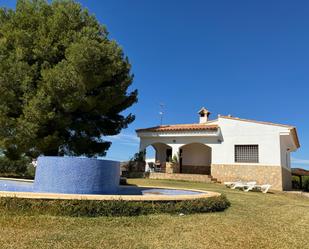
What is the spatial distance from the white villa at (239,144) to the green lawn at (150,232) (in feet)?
47.4

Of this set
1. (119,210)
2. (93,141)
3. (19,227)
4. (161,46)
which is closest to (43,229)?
(19,227)

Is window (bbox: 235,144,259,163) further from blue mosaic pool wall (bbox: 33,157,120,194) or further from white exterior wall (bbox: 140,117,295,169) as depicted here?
blue mosaic pool wall (bbox: 33,157,120,194)

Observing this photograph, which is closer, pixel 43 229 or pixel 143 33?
pixel 43 229

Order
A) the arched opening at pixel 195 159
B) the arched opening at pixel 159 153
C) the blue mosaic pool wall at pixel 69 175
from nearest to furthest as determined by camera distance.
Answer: the blue mosaic pool wall at pixel 69 175 < the arched opening at pixel 195 159 < the arched opening at pixel 159 153

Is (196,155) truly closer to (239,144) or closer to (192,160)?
(192,160)

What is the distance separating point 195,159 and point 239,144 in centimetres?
609

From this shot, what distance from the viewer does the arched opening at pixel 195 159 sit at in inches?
1070

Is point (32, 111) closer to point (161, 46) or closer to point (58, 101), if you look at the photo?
point (58, 101)

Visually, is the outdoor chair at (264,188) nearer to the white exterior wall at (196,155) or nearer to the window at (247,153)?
the window at (247,153)

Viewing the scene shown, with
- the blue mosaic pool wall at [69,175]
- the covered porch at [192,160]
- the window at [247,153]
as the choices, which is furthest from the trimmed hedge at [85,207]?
the covered porch at [192,160]

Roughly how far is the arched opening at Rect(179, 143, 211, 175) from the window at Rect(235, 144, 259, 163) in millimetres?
4706

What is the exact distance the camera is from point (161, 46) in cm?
2509

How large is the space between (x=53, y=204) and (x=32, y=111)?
8990mm

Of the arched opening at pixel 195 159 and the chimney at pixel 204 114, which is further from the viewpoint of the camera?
the chimney at pixel 204 114
